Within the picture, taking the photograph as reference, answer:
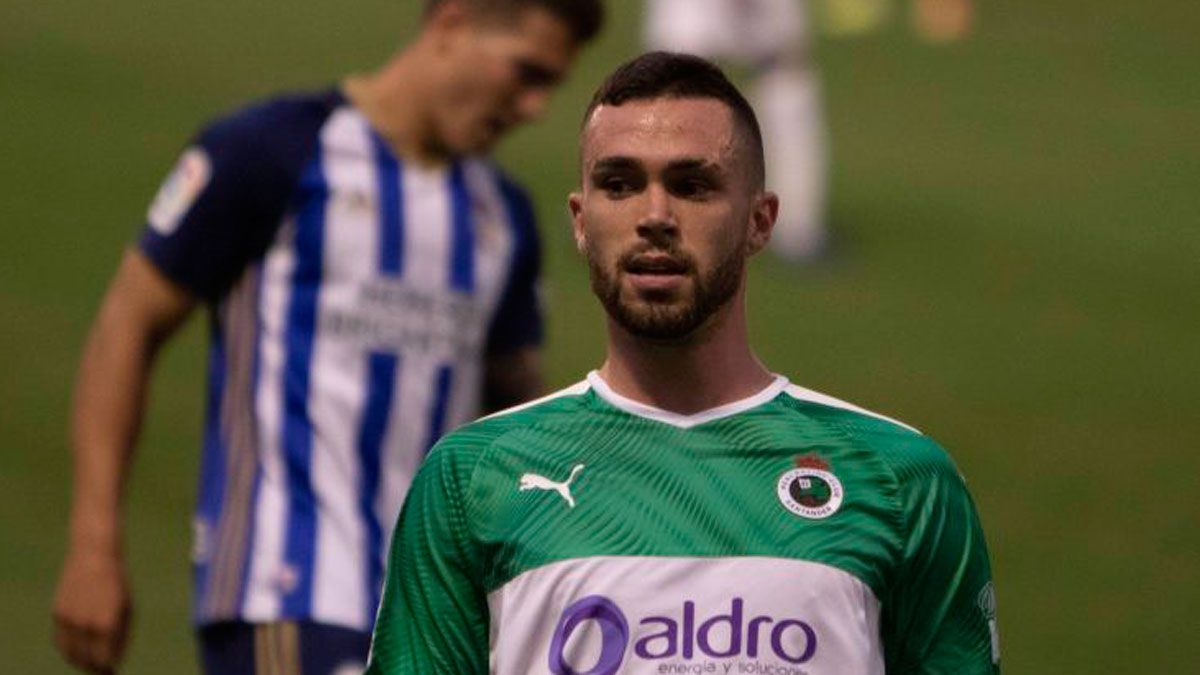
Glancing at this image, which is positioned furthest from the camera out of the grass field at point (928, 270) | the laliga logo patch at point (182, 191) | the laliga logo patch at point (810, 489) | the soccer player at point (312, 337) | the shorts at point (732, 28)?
the shorts at point (732, 28)

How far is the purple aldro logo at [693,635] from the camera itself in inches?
172

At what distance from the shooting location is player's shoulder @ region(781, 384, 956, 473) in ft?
14.9

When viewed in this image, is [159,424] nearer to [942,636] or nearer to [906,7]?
[942,636]

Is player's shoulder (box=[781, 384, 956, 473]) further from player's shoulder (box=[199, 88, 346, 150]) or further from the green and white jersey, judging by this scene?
player's shoulder (box=[199, 88, 346, 150])

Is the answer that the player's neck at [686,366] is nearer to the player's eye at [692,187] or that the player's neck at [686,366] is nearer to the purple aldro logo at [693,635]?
the player's eye at [692,187]

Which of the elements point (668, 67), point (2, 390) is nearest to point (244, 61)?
point (2, 390)

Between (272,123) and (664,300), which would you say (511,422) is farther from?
(272,123)

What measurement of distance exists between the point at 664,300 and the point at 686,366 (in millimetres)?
163

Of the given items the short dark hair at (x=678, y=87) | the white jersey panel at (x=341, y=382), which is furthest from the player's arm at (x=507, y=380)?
the short dark hair at (x=678, y=87)

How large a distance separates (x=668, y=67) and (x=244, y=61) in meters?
20.9

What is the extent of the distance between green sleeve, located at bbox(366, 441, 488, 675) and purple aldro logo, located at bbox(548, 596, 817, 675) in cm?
18

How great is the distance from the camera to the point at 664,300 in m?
4.42

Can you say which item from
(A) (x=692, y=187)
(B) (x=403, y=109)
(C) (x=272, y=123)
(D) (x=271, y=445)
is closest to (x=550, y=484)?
(A) (x=692, y=187)

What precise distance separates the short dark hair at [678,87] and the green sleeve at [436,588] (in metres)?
0.60
